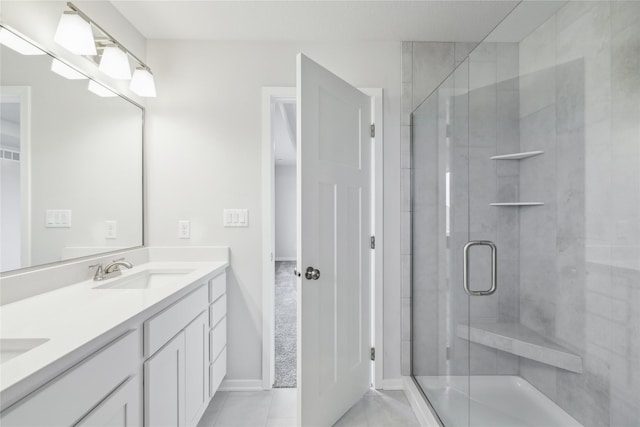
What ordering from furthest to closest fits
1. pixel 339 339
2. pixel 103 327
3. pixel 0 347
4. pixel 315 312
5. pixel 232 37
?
pixel 232 37 → pixel 339 339 → pixel 315 312 → pixel 103 327 → pixel 0 347

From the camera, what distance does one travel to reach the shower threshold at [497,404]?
4.74ft

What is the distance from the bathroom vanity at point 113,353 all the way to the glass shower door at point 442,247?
1.33m

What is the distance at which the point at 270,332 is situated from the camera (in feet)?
6.86

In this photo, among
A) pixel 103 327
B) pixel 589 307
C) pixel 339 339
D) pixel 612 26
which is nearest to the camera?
pixel 103 327

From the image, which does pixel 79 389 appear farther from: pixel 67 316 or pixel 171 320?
pixel 171 320

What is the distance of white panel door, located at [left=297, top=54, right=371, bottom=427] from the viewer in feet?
5.06

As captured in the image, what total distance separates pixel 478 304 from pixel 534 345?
38 cm

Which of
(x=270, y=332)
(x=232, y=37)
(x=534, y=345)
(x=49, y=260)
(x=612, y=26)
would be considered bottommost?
(x=270, y=332)

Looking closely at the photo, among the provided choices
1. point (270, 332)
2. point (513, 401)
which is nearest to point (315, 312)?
point (270, 332)

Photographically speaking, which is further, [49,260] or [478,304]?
[478,304]

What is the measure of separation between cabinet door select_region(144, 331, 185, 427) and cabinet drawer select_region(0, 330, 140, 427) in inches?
4.4

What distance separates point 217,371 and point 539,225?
1991 millimetres

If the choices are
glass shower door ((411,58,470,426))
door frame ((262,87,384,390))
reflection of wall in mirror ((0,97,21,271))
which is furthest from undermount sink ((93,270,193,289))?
glass shower door ((411,58,470,426))

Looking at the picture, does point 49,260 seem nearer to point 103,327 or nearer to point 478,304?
point 103,327
